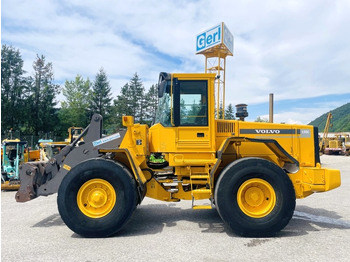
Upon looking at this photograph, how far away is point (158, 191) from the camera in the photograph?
18.1 feet

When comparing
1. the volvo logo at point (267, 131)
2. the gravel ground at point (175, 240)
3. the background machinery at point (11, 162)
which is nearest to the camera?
the gravel ground at point (175, 240)

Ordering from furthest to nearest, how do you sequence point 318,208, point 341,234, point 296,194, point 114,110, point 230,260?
point 114,110
point 318,208
point 296,194
point 341,234
point 230,260

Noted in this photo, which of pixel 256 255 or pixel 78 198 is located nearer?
pixel 256 255

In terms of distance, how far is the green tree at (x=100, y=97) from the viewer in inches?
1747

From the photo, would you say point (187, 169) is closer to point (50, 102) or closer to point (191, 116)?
point (191, 116)

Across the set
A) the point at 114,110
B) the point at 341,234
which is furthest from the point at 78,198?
the point at 114,110

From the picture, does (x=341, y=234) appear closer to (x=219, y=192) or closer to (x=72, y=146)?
(x=219, y=192)

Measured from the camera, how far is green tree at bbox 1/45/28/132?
34219 millimetres

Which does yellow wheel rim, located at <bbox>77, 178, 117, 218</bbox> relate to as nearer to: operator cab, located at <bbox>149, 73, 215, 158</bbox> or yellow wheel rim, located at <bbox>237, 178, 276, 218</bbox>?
operator cab, located at <bbox>149, 73, 215, 158</bbox>

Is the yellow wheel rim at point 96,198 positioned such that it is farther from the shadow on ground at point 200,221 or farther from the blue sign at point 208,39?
the blue sign at point 208,39

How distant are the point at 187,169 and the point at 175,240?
142cm

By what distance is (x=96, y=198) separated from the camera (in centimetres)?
496

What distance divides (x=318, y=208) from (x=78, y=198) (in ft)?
19.1

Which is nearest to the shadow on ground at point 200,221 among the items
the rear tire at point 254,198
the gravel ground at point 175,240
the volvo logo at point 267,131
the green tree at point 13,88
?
the gravel ground at point 175,240
